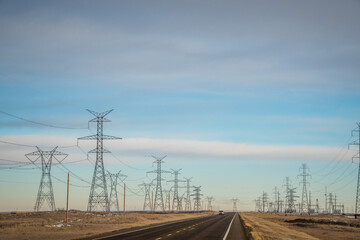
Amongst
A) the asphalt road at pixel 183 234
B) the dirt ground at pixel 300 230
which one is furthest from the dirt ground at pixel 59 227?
the dirt ground at pixel 300 230

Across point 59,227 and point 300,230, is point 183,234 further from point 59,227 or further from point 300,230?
point 300,230

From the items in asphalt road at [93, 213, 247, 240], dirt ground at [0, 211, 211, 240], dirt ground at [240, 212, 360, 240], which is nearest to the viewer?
asphalt road at [93, 213, 247, 240]

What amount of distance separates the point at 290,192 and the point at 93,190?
11964cm

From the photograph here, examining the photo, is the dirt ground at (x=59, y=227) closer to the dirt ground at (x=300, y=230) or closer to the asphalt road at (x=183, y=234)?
the asphalt road at (x=183, y=234)

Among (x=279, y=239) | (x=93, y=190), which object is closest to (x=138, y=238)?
(x=279, y=239)

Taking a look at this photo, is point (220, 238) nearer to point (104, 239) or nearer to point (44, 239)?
point (104, 239)

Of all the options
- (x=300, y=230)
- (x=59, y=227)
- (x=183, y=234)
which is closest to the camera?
(x=183, y=234)

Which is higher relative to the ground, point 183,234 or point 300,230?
point 183,234

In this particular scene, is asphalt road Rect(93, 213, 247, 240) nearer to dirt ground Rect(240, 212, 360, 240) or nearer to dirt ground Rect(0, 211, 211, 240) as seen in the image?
dirt ground Rect(240, 212, 360, 240)

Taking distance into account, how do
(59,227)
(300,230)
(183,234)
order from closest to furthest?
(183,234)
(59,227)
(300,230)

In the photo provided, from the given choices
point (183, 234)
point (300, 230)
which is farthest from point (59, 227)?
point (300, 230)

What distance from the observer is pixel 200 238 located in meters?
35.7

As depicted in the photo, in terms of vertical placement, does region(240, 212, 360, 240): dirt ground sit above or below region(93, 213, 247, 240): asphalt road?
below

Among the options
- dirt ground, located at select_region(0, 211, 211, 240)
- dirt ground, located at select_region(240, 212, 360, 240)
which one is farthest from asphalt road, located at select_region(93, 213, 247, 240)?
dirt ground, located at select_region(0, 211, 211, 240)
